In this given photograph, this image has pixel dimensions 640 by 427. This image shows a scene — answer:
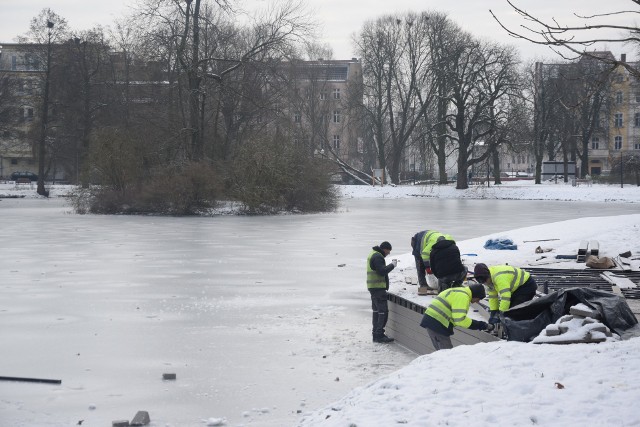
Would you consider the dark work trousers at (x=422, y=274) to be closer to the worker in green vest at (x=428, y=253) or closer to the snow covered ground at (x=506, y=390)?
the worker in green vest at (x=428, y=253)

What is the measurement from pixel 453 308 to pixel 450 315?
219 millimetres

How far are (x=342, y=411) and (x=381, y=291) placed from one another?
17.5 feet

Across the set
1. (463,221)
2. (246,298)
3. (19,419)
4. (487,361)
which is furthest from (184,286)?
(463,221)

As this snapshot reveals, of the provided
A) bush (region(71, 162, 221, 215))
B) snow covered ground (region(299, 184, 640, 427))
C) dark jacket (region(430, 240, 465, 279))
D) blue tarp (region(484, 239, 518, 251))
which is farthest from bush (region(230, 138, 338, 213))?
snow covered ground (region(299, 184, 640, 427))

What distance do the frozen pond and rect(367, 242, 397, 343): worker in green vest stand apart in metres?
0.30

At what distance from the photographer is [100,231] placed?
1220 inches

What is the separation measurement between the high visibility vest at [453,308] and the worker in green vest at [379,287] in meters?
2.01

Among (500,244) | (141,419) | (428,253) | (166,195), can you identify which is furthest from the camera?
(166,195)

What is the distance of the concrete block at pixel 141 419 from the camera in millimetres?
8219

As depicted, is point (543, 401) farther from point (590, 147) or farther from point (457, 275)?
point (590, 147)

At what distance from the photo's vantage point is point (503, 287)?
10656 mm

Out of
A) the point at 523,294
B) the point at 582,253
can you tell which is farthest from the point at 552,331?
the point at 582,253

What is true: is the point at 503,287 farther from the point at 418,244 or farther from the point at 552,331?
the point at 418,244

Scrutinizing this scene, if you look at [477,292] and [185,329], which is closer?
[477,292]
